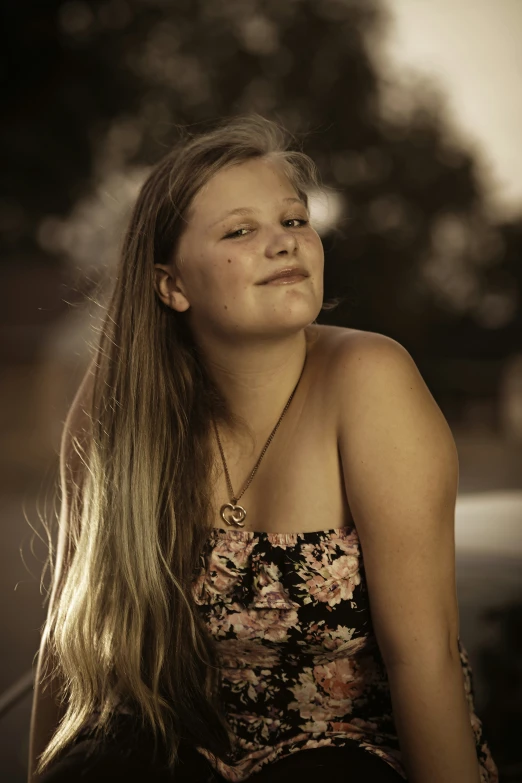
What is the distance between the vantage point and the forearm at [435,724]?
1138mm

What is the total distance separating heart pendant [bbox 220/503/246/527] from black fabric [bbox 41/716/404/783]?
35 cm

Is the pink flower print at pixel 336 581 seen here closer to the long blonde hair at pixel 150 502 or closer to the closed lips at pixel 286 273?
the long blonde hair at pixel 150 502

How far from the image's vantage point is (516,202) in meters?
5.34

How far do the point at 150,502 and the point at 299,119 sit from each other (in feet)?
14.3

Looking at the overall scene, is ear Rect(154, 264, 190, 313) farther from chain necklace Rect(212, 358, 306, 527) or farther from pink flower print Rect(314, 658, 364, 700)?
pink flower print Rect(314, 658, 364, 700)

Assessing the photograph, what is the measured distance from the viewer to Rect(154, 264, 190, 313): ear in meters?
1.41

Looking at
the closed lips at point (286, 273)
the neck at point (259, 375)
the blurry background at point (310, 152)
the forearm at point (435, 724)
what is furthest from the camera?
the blurry background at point (310, 152)

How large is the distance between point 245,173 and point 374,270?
421 centimetres

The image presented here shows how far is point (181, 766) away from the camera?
126 centimetres

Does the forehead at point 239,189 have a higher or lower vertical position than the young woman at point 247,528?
higher

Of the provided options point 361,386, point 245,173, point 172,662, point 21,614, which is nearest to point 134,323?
point 245,173

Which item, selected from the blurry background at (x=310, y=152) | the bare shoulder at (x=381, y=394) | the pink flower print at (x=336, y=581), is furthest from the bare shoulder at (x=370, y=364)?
the blurry background at (x=310, y=152)

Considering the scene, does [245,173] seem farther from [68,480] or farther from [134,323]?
[68,480]

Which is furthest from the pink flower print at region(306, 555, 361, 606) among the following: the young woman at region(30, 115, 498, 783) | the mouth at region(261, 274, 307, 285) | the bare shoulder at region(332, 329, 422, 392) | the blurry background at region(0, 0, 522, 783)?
the blurry background at region(0, 0, 522, 783)
